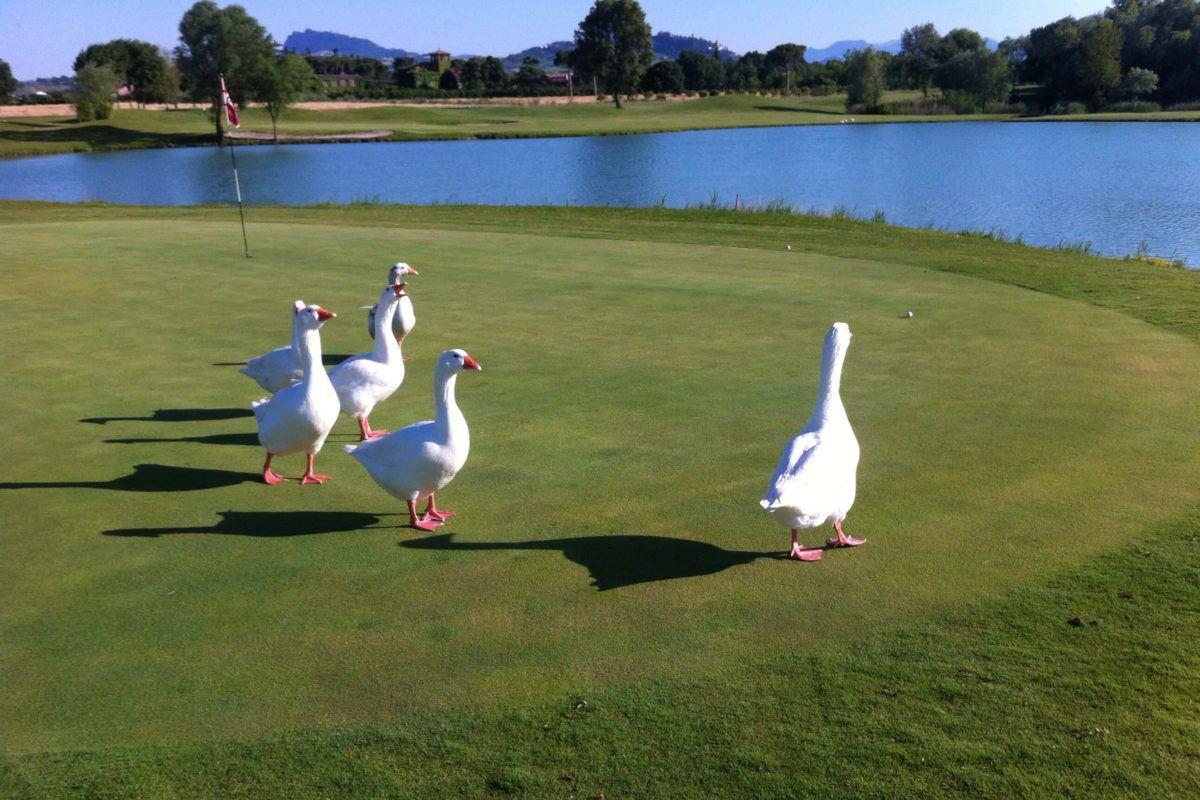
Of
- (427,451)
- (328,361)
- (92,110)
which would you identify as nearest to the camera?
(427,451)

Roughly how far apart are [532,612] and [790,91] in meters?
162

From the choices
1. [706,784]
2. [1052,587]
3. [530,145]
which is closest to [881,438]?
[1052,587]

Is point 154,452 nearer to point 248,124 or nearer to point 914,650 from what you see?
point 914,650

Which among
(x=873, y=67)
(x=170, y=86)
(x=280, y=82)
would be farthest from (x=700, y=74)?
(x=280, y=82)

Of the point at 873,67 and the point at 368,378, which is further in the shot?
the point at 873,67

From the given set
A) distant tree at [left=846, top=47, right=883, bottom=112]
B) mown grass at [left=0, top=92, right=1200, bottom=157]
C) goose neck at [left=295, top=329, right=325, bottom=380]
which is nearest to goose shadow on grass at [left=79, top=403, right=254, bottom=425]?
goose neck at [left=295, top=329, right=325, bottom=380]

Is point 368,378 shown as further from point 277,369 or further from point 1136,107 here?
point 1136,107

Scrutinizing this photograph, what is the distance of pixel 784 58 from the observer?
183 m

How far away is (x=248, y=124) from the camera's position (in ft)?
343

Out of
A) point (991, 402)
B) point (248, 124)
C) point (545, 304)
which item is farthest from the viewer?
point (248, 124)

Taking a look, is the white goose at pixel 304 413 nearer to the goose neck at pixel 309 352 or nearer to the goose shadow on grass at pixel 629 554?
the goose neck at pixel 309 352

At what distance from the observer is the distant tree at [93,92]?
96.2 m

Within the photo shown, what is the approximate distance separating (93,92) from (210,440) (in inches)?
4109

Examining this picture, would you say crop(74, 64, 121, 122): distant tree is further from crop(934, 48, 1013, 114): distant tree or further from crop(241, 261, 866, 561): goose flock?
crop(241, 261, 866, 561): goose flock
